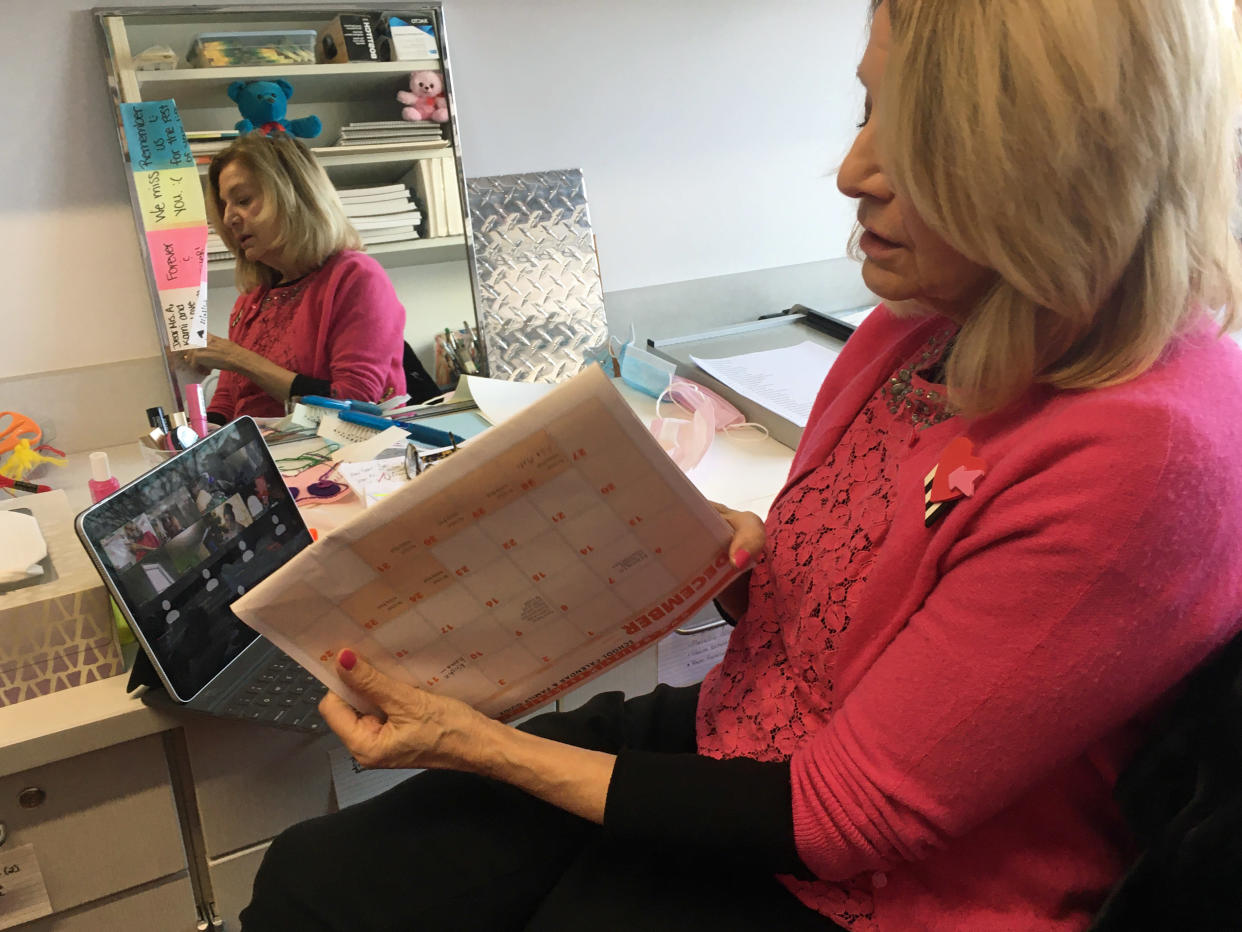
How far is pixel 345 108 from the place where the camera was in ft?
4.69

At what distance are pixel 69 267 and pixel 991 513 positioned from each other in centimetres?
138

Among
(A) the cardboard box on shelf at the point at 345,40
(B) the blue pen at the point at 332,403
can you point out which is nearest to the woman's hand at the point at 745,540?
(B) the blue pen at the point at 332,403

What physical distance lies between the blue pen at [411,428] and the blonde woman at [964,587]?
0.62 meters

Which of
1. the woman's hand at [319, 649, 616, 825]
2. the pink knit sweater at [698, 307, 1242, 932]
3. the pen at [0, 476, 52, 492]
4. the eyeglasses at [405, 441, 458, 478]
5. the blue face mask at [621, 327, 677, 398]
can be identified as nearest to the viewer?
the pink knit sweater at [698, 307, 1242, 932]

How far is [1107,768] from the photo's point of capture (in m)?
0.67

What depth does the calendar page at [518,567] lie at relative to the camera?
0.65m

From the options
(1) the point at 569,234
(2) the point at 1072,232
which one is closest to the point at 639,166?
(1) the point at 569,234

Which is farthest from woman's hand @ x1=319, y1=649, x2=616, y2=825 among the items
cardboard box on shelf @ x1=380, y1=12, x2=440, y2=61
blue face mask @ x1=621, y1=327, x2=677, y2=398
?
cardboard box on shelf @ x1=380, y1=12, x2=440, y2=61

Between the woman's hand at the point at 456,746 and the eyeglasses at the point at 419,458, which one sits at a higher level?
the eyeglasses at the point at 419,458

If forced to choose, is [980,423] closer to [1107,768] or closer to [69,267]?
[1107,768]

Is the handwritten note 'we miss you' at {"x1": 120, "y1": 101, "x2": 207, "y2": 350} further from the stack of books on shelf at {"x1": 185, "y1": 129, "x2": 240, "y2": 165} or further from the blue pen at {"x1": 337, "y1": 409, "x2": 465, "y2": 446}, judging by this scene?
the blue pen at {"x1": 337, "y1": 409, "x2": 465, "y2": 446}

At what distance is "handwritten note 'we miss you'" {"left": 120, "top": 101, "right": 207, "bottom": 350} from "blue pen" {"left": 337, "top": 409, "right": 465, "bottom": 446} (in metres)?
0.25

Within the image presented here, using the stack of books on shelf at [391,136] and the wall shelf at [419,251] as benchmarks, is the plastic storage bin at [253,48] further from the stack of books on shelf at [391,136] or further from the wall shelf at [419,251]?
the wall shelf at [419,251]

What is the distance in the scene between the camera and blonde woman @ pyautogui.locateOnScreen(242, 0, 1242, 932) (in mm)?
579
